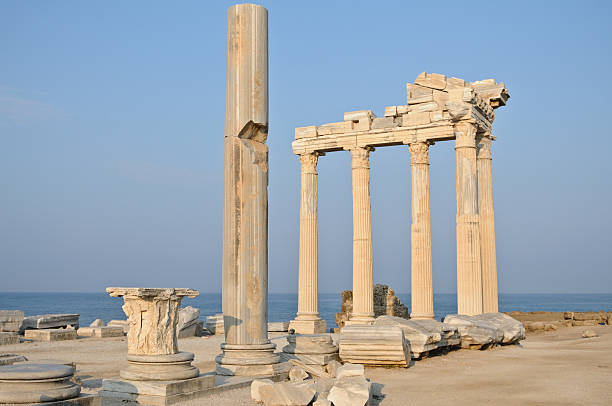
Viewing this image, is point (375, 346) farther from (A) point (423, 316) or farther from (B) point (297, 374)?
(A) point (423, 316)

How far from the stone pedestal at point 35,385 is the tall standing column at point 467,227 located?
20.7m

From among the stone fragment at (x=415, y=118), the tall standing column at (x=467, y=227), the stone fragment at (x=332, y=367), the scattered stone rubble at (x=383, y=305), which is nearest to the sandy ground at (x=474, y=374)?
the stone fragment at (x=332, y=367)

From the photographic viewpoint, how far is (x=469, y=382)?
15.5 m

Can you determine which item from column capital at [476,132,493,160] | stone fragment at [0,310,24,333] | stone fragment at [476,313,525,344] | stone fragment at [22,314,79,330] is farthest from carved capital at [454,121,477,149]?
stone fragment at [0,310,24,333]

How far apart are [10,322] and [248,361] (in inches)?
778

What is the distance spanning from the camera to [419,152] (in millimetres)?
31281

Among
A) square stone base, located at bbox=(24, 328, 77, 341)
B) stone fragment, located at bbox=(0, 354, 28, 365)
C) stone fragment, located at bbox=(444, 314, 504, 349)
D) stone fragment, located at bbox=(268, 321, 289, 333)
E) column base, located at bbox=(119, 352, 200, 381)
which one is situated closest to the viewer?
column base, located at bbox=(119, 352, 200, 381)

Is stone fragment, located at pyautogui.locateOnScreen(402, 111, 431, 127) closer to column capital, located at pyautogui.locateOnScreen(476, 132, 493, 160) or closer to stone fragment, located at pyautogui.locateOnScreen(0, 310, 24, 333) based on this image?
→ column capital, located at pyautogui.locateOnScreen(476, 132, 493, 160)

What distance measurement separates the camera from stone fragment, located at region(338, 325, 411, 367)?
58.7ft

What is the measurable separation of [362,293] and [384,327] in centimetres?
1405

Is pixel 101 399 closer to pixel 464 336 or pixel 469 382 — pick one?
pixel 469 382

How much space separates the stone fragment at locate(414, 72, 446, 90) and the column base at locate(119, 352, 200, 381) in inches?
854

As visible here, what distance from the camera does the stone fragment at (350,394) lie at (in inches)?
463

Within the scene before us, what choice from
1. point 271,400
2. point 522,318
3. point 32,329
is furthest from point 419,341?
point 522,318
